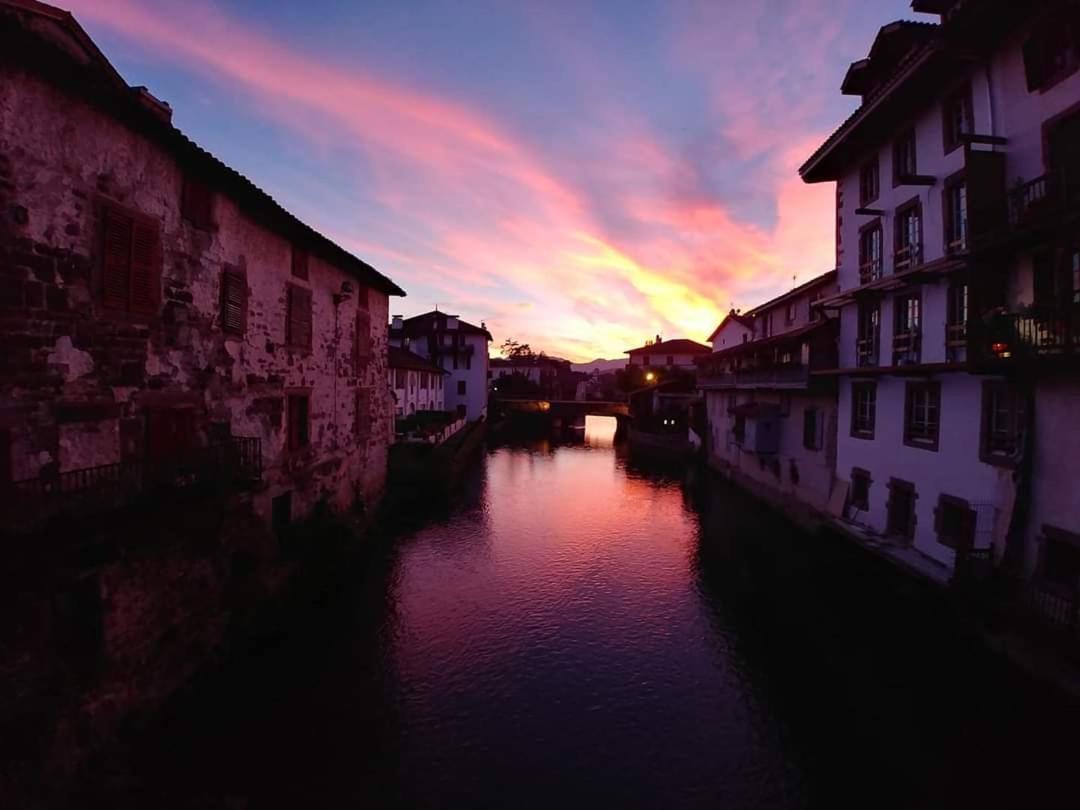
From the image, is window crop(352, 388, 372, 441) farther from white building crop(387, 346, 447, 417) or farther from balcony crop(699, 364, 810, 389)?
balcony crop(699, 364, 810, 389)

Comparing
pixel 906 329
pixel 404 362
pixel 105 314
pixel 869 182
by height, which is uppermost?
pixel 869 182

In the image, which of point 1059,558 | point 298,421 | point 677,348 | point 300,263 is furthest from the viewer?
point 677,348

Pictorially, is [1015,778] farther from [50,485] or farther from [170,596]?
[50,485]

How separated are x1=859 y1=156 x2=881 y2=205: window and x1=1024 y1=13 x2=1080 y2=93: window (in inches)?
283

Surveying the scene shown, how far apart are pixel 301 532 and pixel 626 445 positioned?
50407 mm

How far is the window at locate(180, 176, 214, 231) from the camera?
12781 millimetres

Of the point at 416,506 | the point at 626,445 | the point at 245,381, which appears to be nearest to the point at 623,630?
the point at 245,381

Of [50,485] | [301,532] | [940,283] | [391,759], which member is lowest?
[391,759]

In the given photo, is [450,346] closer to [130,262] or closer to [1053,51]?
[130,262]

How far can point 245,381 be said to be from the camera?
15.6 metres

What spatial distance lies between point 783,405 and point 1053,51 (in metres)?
19.5

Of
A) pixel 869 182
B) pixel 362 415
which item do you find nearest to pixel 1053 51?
pixel 869 182

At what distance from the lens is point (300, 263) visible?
1881 centimetres

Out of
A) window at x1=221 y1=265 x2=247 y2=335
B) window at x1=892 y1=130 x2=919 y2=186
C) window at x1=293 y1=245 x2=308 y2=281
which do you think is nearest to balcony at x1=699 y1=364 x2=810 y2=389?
window at x1=892 y1=130 x2=919 y2=186
